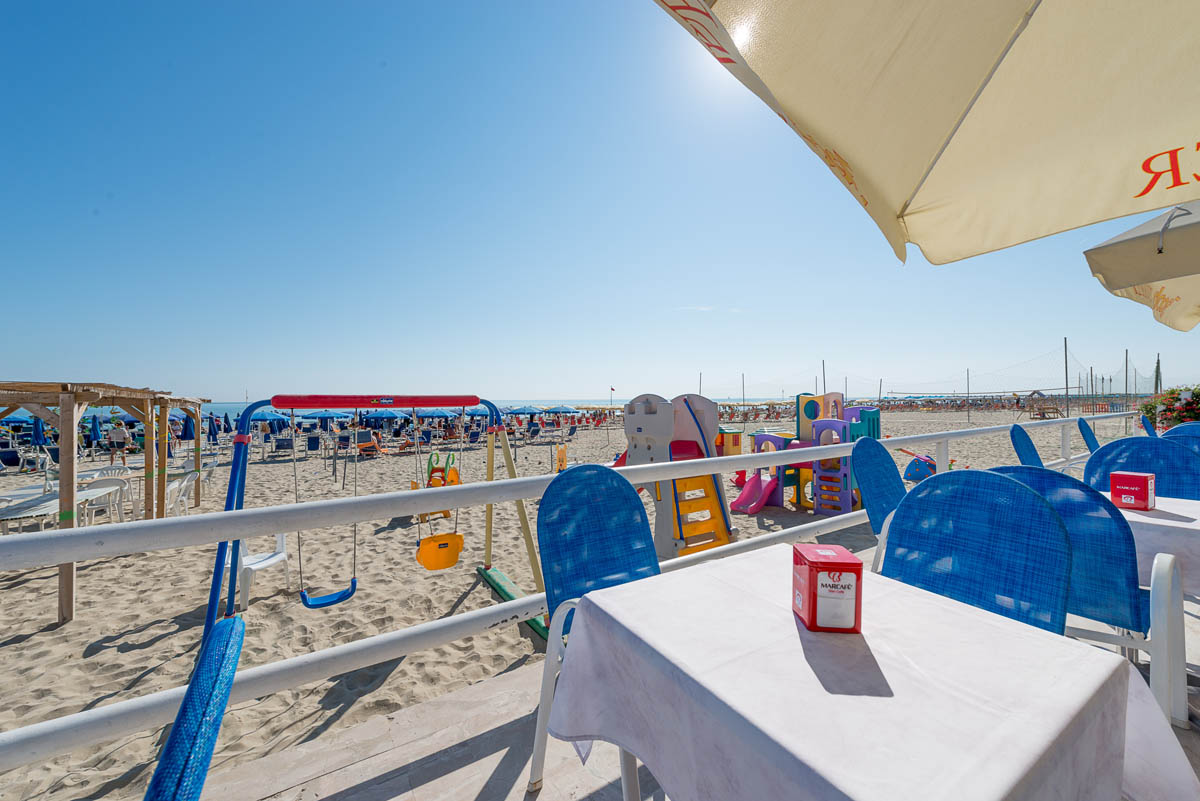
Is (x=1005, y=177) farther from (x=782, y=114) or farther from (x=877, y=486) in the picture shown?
(x=877, y=486)

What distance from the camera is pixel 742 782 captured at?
2.31 ft

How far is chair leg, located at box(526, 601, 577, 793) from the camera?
1.31m

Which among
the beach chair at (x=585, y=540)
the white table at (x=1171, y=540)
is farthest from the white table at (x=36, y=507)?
the white table at (x=1171, y=540)

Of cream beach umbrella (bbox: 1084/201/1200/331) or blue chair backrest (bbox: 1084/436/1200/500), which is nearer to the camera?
cream beach umbrella (bbox: 1084/201/1200/331)

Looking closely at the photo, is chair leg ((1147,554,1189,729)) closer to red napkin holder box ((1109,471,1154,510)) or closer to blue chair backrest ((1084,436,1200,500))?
red napkin holder box ((1109,471,1154,510))

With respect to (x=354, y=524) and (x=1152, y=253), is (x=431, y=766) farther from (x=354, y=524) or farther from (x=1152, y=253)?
(x=1152, y=253)

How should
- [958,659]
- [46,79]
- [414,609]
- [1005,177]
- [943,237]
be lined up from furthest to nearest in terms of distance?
[46,79], [414,609], [943,237], [1005,177], [958,659]

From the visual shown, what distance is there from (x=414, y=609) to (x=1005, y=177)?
173 inches

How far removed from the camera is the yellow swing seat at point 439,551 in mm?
3568

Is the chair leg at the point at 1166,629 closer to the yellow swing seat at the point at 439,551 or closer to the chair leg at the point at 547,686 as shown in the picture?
the chair leg at the point at 547,686

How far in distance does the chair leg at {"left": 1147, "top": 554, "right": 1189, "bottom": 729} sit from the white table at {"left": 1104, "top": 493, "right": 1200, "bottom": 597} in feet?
1.01

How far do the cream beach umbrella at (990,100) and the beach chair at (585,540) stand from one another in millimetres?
1267

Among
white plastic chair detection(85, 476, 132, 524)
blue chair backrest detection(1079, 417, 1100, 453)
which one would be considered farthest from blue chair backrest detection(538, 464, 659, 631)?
white plastic chair detection(85, 476, 132, 524)

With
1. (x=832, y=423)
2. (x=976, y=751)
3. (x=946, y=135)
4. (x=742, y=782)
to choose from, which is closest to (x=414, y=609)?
(x=742, y=782)
